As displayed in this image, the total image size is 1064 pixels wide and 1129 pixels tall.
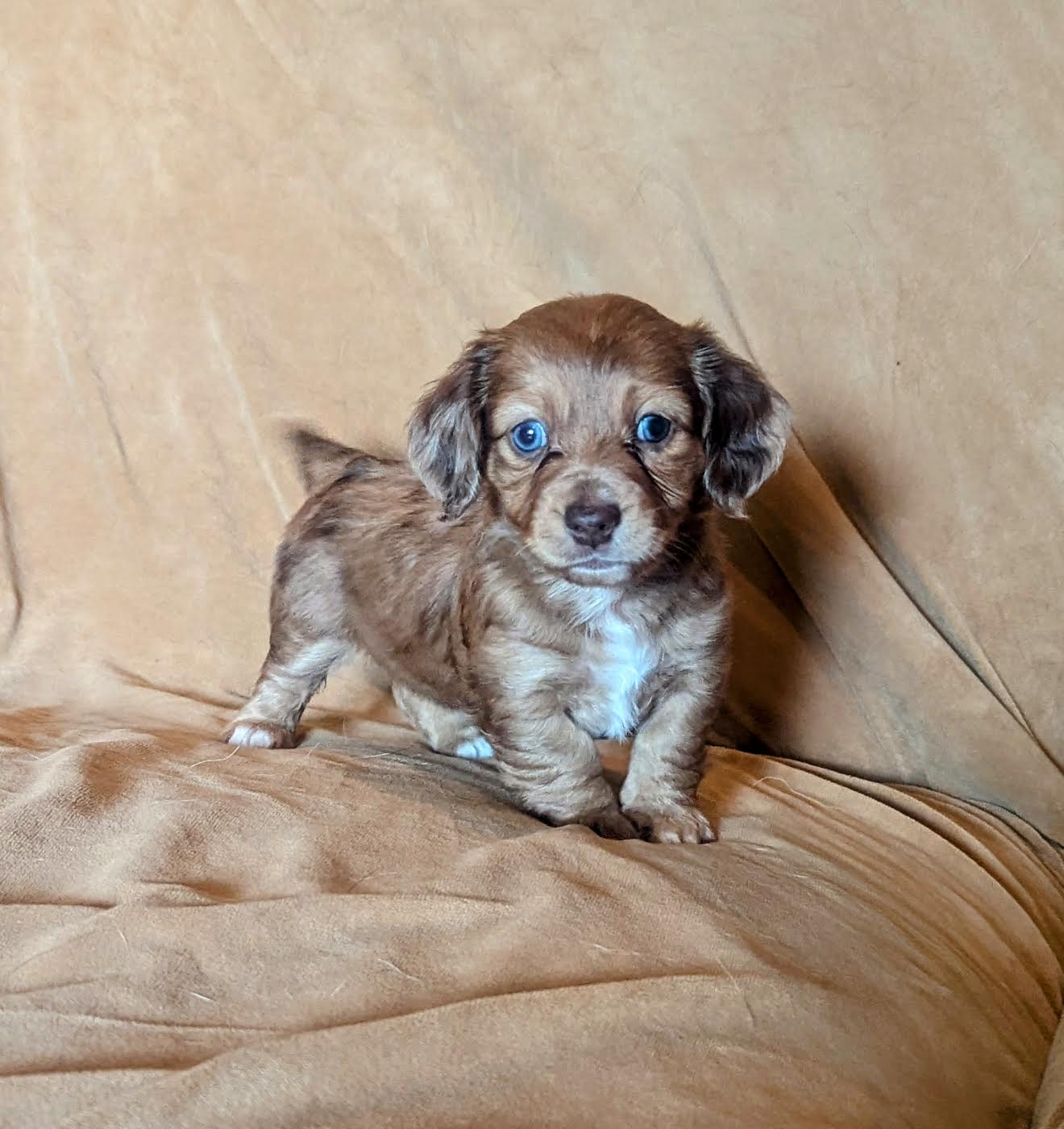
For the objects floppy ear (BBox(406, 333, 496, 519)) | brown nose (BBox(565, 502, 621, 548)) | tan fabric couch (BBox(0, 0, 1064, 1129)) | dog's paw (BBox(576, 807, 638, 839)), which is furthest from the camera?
floppy ear (BBox(406, 333, 496, 519))

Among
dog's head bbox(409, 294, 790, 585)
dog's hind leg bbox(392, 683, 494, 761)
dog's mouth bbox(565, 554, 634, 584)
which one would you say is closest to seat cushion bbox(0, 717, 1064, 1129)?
dog's hind leg bbox(392, 683, 494, 761)

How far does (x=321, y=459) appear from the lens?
368cm

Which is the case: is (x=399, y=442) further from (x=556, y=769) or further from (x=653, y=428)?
(x=556, y=769)

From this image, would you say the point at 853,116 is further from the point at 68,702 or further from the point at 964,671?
the point at 68,702

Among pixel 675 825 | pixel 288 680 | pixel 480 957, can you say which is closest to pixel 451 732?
pixel 288 680

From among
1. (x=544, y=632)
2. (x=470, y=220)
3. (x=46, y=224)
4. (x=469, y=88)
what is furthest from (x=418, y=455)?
(x=46, y=224)

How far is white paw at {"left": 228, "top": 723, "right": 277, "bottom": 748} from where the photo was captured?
3.31 meters

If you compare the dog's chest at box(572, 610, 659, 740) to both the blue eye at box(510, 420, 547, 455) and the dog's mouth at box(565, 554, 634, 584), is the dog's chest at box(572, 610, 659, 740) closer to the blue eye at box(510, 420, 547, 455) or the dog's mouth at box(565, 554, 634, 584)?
the dog's mouth at box(565, 554, 634, 584)

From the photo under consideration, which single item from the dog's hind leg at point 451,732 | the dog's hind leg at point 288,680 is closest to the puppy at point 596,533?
the dog's hind leg at point 451,732

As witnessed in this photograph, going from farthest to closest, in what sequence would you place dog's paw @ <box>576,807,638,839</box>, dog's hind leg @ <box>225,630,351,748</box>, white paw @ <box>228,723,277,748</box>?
dog's hind leg @ <box>225,630,351,748</box> < white paw @ <box>228,723,277,748</box> < dog's paw @ <box>576,807,638,839</box>

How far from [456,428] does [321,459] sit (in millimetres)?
950

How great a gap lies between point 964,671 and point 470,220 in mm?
2024

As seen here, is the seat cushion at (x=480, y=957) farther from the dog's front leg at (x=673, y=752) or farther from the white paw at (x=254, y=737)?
the white paw at (x=254, y=737)

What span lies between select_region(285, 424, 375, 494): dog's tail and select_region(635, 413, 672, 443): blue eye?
3.81 feet
